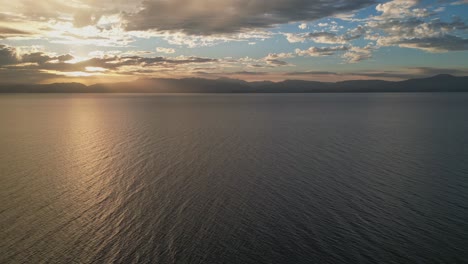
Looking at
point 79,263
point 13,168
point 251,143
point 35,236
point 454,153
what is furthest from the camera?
point 251,143

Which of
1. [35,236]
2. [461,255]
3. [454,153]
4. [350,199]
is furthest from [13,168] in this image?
[454,153]

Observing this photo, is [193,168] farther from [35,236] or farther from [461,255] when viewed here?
[461,255]

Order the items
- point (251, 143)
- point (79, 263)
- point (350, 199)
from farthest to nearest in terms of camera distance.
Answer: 1. point (251, 143)
2. point (350, 199)
3. point (79, 263)

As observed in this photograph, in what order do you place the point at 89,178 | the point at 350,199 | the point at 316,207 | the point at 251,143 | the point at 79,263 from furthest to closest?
the point at 251,143, the point at 89,178, the point at 350,199, the point at 316,207, the point at 79,263

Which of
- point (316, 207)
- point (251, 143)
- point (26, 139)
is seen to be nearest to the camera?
point (316, 207)

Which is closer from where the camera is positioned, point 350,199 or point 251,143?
point 350,199

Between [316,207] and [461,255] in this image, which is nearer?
[461,255]

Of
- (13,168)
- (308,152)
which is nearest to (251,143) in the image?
(308,152)

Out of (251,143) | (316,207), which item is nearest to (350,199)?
(316,207)

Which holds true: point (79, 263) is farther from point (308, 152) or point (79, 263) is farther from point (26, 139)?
point (26, 139)
